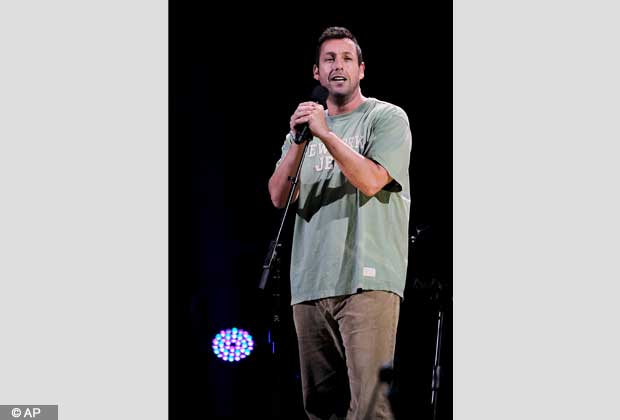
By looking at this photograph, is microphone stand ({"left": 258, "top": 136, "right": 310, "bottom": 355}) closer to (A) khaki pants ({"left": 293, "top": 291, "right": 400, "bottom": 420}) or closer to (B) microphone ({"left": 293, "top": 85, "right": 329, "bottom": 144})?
(B) microphone ({"left": 293, "top": 85, "right": 329, "bottom": 144})

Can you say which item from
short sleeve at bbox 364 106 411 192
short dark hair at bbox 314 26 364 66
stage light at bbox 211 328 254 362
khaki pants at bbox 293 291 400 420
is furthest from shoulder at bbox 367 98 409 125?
stage light at bbox 211 328 254 362

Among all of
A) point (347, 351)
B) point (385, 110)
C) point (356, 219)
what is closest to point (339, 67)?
point (385, 110)

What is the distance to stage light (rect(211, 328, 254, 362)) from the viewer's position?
12.1 feet

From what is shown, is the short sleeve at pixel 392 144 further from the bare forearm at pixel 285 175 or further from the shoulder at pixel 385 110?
the bare forearm at pixel 285 175

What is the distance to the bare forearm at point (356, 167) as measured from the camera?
9.85 ft

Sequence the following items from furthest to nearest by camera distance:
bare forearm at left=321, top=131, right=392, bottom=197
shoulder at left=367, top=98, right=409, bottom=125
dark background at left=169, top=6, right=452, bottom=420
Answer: dark background at left=169, top=6, right=452, bottom=420 → shoulder at left=367, top=98, right=409, bottom=125 → bare forearm at left=321, top=131, right=392, bottom=197

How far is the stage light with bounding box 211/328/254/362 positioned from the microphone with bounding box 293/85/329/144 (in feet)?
3.31

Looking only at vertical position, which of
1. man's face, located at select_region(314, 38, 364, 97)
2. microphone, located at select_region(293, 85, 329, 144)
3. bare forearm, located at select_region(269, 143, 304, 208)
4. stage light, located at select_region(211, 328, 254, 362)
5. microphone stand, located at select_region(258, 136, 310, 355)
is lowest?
stage light, located at select_region(211, 328, 254, 362)

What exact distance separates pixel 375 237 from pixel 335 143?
39 cm

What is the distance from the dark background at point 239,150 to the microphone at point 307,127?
1.38 ft

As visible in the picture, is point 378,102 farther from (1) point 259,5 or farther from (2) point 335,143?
(1) point 259,5

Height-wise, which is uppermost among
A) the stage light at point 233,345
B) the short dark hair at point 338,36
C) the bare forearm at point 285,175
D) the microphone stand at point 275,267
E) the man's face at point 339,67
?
the short dark hair at point 338,36

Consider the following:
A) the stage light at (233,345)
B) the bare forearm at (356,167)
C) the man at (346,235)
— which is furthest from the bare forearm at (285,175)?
the stage light at (233,345)

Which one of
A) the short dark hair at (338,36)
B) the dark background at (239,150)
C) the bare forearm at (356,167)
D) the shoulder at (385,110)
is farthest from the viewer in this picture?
the dark background at (239,150)
